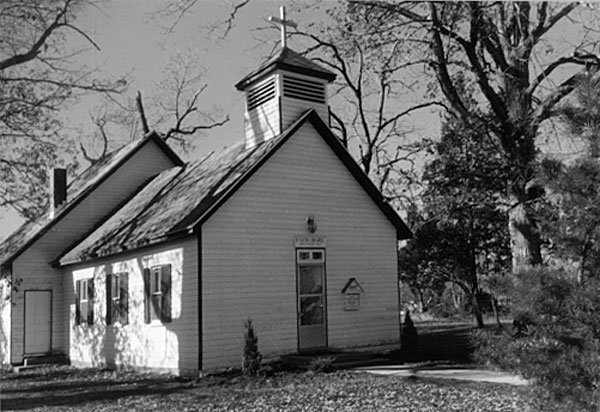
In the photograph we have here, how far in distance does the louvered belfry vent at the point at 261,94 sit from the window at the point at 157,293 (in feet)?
11.9

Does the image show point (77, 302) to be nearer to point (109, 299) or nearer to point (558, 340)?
point (109, 299)

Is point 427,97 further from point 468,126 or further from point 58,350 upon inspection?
point 58,350

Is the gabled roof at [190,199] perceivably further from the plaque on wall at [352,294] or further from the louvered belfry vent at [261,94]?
the plaque on wall at [352,294]

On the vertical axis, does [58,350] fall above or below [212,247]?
below

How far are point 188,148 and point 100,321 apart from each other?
31.4 feet

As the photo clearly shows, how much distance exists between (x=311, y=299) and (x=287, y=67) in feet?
13.8

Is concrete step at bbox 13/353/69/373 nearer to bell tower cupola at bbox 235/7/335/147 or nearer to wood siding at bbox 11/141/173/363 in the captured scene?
wood siding at bbox 11/141/173/363

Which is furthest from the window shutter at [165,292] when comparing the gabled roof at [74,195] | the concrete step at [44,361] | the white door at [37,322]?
the white door at [37,322]

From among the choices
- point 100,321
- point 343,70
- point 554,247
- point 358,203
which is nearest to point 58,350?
point 100,321

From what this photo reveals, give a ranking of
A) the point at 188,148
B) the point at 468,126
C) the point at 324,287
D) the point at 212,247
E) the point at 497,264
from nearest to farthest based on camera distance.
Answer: the point at 212,247 < the point at 324,287 < the point at 468,126 < the point at 497,264 < the point at 188,148

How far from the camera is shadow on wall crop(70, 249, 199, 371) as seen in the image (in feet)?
35.2

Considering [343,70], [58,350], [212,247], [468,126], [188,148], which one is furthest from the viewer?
[188,148]

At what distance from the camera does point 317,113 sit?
12.4 metres

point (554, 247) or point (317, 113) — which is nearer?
point (554, 247)
